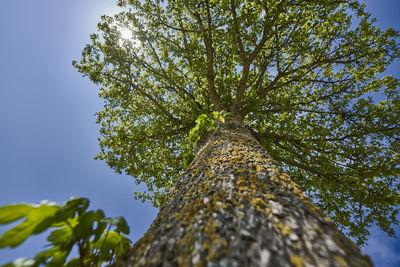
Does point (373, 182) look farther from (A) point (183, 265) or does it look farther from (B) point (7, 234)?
(B) point (7, 234)

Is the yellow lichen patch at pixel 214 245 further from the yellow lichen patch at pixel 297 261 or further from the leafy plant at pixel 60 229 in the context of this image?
the leafy plant at pixel 60 229

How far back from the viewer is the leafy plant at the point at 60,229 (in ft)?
2.97

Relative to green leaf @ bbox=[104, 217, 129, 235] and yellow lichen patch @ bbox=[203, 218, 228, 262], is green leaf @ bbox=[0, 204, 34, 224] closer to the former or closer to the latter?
green leaf @ bbox=[104, 217, 129, 235]

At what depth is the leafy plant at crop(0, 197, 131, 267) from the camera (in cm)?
91

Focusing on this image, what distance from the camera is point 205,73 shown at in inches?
237

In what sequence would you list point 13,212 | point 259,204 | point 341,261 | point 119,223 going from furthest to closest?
point 259,204 → point 119,223 → point 13,212 → point 341,261

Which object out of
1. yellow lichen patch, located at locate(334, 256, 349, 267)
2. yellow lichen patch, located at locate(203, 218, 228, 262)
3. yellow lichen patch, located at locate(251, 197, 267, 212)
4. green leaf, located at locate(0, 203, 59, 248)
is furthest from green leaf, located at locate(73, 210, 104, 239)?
yellow lichen patch, located at locate(334, 256, 349, 267)

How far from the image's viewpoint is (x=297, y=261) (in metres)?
0.79

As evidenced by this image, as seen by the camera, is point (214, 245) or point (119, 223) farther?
point (119, 223)

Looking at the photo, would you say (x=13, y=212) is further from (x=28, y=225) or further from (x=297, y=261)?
(x=297, y=261)

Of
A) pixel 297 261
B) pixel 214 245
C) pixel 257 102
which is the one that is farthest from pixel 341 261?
pixel 257 102

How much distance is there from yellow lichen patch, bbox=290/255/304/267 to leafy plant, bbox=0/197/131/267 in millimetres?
1007

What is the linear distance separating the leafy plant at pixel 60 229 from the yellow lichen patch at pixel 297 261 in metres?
1.01

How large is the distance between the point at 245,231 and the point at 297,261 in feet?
0.91
